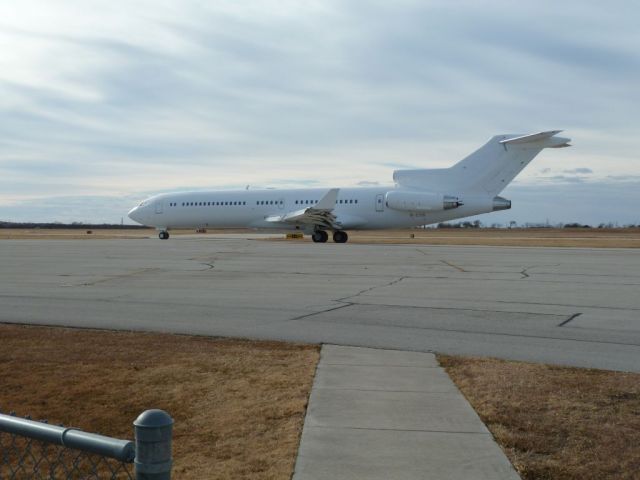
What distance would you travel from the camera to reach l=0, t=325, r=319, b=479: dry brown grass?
16.0ft

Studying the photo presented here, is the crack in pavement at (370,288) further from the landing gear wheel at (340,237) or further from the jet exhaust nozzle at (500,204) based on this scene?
the landing gear wheel at (340,237)

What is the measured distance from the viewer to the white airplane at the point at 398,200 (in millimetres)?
40125

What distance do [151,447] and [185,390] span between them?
3.87 metres

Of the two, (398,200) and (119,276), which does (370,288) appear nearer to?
(119,276)

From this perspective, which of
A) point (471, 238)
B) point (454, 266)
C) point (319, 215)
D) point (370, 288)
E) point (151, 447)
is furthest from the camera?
point (471, 238)

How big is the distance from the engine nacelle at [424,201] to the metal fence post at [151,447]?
3878cm

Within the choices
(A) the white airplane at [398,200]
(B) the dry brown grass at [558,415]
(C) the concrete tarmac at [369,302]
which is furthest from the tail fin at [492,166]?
(B) the dry brown grass at [558,415]

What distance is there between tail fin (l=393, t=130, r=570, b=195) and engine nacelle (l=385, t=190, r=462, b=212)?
89 centimetres

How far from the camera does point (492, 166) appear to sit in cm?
4028

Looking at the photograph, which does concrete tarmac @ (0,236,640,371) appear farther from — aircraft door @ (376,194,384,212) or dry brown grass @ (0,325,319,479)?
aircraft door @ (376,194,384,212)

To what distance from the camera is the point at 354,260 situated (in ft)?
84.4

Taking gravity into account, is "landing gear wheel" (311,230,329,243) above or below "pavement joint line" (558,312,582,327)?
above

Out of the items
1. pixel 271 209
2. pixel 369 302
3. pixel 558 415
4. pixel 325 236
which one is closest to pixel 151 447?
pixel 558 415

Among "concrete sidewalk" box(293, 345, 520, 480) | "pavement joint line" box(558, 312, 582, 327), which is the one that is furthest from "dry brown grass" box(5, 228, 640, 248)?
"concrete sidewalk" box(293, 345, 520, 480)
